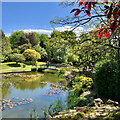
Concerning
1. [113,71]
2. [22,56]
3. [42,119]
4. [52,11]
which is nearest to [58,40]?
[52,11]

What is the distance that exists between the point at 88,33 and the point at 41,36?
26104 millimetres

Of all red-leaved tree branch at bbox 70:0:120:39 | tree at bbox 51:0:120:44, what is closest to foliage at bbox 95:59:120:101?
tree at bbox 51:0:120:44

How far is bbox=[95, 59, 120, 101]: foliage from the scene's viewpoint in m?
3.46

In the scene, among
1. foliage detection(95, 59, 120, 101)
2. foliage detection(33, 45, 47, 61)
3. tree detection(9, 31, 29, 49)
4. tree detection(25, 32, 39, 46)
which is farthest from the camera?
tree detection(25, 32, 39, 46)

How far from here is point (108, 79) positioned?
3719mm

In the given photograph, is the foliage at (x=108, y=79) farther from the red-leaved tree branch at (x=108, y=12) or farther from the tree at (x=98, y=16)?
the red-leaved tree branch at (x=108, y=12)

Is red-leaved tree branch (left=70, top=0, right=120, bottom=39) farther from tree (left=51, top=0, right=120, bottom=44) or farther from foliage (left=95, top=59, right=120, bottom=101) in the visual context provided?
foliage (left=95, top=59, right=120, bottom=101)

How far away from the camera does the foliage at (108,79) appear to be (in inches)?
136

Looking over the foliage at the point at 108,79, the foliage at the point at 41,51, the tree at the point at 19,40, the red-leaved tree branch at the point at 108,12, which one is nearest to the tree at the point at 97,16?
the red-leaved tree branch at the point at 108,12

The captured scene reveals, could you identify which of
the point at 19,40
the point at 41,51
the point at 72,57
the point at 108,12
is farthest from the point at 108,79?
the point at 19,40

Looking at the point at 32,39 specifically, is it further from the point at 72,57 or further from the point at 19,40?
the point at 72,57

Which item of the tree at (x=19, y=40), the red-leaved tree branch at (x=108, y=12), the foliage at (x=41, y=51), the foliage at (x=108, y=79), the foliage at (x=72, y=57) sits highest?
the tree at (x=19, y=40)

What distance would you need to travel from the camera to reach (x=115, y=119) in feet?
6.15

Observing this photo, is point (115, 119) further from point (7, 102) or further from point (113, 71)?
point (7, 102)
